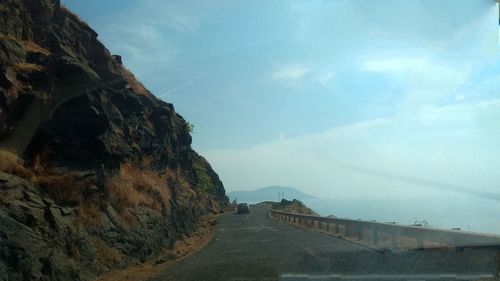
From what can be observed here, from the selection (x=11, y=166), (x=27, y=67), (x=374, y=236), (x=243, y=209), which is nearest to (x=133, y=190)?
(x=27, y=67)

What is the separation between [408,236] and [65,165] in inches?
470

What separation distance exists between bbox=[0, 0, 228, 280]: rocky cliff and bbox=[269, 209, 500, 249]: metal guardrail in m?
8.52

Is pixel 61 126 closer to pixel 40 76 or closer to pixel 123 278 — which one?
pixel 40 76

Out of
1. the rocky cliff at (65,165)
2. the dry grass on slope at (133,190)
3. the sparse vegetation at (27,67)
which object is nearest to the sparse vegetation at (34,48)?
the rocky cliff at (65,165)

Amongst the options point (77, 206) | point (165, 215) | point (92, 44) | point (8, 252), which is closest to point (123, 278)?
point (77, 206)

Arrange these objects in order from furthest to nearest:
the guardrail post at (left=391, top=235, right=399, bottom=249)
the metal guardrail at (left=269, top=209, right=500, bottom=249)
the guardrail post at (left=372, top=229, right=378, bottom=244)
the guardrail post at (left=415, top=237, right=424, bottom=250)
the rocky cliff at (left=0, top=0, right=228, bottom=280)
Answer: the guardrail post at (left=372, top=229, right=378, bottom=244)
the guardrail post at (left=391, top=235, right=399, bottom=249)
the guardrail post at (left=415, top=237, right=424, bottom=250)
the metal guardrail at (left=269, top=209, right=500, bottom=249)
the rocky cliff at (left=0, top=0, right=228, bottom=280)

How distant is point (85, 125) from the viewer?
925 inches

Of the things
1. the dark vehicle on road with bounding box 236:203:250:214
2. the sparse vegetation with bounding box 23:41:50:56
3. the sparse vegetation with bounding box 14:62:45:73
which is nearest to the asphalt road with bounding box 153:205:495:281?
the sparse vegetation with bounding box 14:62:45:73

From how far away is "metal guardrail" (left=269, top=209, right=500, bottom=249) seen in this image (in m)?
15.1

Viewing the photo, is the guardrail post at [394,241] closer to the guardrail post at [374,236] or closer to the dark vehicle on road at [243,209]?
the guardrail post at [374,236]

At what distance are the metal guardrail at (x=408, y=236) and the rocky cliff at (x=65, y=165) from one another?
8.52 m

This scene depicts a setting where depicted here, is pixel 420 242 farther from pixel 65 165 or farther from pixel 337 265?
pixel 65 165

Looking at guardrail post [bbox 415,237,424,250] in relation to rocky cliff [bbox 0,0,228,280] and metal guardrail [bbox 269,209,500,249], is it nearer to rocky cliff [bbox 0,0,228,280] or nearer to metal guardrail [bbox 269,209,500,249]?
metal guardrail [bbox 269,209,500,249]

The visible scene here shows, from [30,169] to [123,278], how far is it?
4.93 metres
